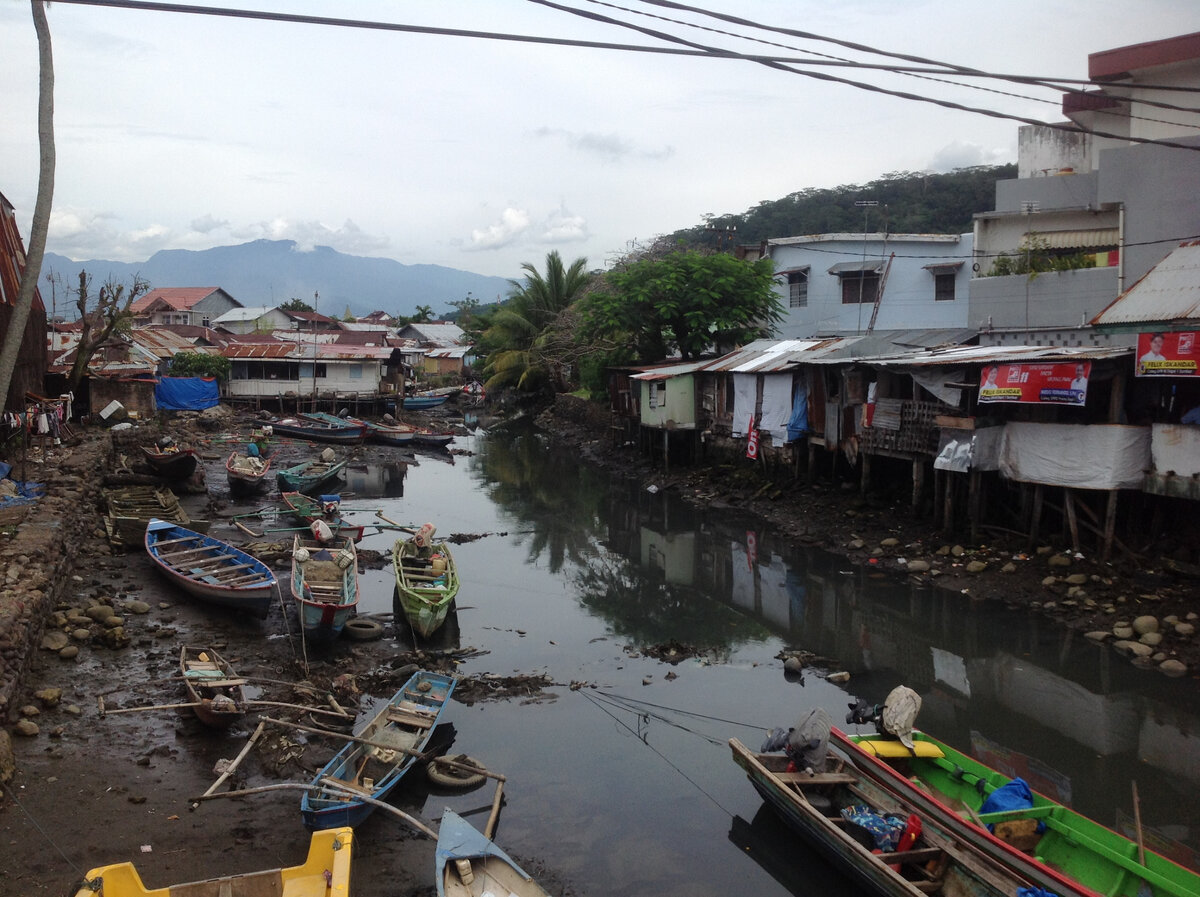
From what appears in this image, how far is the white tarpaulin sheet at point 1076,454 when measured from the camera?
13.8m

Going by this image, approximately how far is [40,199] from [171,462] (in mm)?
17715

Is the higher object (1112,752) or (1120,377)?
(1120,377)

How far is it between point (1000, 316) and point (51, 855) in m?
20.7

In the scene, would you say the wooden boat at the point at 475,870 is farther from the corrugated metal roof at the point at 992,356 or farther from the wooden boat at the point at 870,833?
the corrugated metal roof at the point at 992,356

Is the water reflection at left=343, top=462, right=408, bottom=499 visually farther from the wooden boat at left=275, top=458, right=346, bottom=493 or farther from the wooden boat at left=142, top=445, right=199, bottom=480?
the wooden boat at left=142, top=445, right=199, bottom=480

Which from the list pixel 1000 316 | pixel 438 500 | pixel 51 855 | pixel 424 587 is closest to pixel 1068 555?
pixel 1000 316

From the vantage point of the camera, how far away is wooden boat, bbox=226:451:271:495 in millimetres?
24500

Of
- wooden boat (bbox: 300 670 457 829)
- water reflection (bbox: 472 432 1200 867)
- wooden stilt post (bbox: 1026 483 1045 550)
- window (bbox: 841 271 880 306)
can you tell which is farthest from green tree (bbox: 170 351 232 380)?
wooden stilt post (bbox: 1026 483 1045 550)

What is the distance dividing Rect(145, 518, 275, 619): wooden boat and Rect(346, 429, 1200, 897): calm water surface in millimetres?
2272

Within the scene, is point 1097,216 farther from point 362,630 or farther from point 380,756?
point 380,756

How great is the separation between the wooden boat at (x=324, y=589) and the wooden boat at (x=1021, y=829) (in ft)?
24.4

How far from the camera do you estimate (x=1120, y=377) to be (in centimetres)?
1414

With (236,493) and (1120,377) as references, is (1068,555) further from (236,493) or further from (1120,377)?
(236,493)

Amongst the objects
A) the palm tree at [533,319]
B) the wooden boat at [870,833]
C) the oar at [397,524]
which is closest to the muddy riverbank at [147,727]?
the wooden boat at [870,833]
